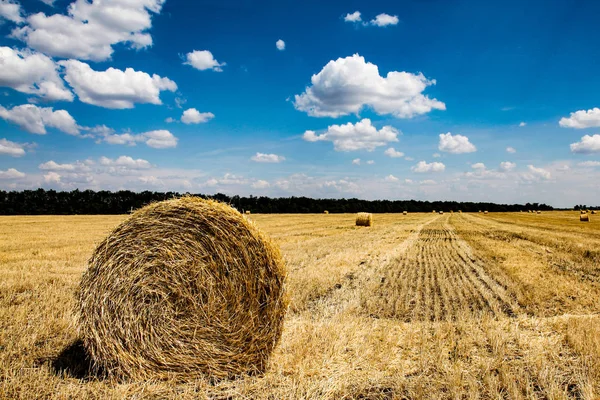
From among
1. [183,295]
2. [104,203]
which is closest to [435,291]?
[183,295]

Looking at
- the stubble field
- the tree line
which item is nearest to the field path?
the stubble field

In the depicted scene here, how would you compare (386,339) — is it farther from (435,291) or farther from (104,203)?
(104,203)

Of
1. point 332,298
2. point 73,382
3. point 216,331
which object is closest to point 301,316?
point 332,298

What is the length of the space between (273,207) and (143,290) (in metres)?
68.8

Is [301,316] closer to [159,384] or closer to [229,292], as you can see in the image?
[229,292]

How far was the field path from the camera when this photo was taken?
7000mm

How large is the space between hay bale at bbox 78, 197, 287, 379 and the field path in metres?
2.96

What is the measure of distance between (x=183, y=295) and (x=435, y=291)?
5762 millimetres

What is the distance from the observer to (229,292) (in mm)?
4602

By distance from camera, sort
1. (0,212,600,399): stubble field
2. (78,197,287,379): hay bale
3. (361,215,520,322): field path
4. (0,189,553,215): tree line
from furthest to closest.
A: (0,189,553,215): tree line, (361,215,520,322): field path, (78,197,287,379): hay bale, (0,212,600,399): stubble field

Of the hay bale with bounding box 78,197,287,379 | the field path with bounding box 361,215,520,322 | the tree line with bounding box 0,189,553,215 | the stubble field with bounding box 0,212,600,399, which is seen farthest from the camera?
the tree line with bounding box 0,189,553,215

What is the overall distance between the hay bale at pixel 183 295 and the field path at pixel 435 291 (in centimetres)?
296

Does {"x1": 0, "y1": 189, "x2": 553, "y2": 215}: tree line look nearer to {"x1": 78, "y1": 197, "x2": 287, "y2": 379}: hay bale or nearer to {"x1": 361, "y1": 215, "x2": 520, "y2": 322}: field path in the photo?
{"x1": 361, "y1": 215, "x2": 520, "y2": 322}: field path

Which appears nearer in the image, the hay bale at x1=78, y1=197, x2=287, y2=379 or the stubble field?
the stubble field
